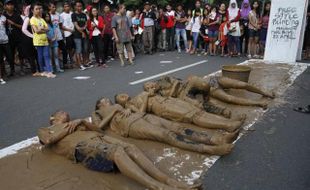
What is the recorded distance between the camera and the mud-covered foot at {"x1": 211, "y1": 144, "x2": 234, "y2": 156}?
11.1 ft

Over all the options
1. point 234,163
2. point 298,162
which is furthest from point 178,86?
point 298,162

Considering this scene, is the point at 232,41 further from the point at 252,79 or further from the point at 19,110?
the point at 19,110

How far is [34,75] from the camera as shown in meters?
8.61

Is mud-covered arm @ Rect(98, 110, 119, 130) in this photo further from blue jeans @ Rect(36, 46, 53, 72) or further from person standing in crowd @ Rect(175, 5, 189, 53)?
person standing in crowd @ Rect(175, 5, 189, 53)

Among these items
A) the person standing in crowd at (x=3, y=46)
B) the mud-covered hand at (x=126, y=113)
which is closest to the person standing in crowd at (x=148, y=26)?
the person standing in crowd at (x=3, y=46)

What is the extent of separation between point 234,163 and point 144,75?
17.5 feet

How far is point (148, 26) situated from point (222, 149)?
9.43 m

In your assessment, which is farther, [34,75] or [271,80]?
[34,75]

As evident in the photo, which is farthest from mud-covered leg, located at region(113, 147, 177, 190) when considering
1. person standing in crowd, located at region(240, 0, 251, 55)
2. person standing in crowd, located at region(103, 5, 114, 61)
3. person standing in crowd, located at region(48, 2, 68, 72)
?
person standing in crowd, located at region(240, 0, 251, 55)

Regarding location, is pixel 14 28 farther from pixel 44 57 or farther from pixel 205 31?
pixel 205 31

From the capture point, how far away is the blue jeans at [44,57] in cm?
840

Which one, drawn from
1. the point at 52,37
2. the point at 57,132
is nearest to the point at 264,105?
the point at 57,132

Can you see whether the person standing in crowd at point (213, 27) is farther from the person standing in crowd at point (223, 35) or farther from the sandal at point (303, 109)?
the sandal at point (303, 109)

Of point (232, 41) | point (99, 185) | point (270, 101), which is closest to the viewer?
point (99, 185)
